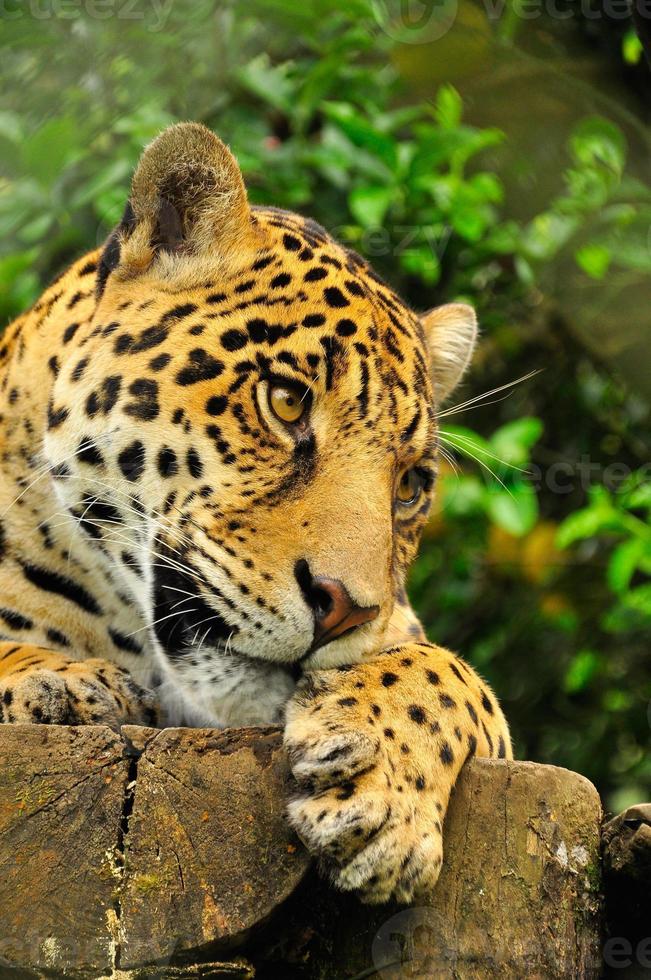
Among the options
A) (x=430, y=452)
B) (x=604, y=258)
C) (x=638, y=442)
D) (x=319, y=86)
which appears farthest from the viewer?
(x=638, y=442)

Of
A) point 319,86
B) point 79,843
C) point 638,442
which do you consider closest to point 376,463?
point 79,843

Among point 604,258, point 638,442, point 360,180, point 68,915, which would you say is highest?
point 68,915

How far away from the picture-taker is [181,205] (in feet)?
14.8

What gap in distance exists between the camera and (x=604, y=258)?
25.1 ft

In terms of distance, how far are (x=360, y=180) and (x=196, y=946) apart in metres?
5.48

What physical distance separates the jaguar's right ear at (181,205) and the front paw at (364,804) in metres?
1.88

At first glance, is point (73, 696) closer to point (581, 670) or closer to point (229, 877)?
point (229, 877)

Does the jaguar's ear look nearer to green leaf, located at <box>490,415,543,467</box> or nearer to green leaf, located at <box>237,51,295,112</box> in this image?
green leaf, located at <box>490,415,543,467</box>

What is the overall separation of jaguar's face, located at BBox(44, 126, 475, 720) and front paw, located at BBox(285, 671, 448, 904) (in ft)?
1.17

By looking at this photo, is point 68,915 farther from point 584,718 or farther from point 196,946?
point 584,718

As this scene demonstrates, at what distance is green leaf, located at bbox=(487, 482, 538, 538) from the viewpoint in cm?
734

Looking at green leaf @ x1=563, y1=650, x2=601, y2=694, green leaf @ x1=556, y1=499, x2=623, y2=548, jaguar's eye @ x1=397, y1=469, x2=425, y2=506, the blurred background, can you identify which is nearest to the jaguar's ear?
the blurred background

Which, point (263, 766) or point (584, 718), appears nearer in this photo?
point (263, 766)

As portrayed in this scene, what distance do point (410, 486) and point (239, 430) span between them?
819mm
